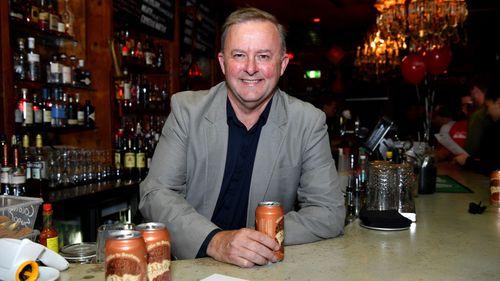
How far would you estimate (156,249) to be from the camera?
101cm

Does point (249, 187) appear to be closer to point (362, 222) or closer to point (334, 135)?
point (362, 222)

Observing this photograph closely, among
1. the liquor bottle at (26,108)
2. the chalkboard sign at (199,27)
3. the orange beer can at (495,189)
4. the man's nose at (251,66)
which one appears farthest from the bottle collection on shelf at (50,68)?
the orange beer can at (495,189)

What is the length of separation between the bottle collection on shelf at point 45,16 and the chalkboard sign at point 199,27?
5.74ft

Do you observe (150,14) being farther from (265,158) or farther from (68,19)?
(265,158)

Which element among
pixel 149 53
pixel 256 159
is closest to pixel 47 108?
pixel 149 53

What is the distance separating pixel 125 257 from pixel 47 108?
110 inches

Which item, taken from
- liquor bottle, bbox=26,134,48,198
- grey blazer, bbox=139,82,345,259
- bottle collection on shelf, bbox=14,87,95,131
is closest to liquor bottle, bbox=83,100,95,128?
bottle collection on shelf, bbox=14,87,95,131

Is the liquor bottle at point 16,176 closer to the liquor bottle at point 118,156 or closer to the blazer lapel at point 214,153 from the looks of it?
the liquor bottle at point 118,156

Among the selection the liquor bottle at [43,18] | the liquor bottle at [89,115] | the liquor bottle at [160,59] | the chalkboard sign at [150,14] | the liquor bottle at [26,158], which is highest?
the chalkboard sign at [150,14]

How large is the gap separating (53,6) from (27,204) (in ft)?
8.62

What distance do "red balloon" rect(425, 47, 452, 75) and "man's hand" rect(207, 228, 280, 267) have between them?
200 inches

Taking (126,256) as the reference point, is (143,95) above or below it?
above

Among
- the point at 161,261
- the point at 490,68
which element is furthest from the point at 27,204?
the point at 490,68

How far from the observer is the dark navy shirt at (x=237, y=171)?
1.78m
